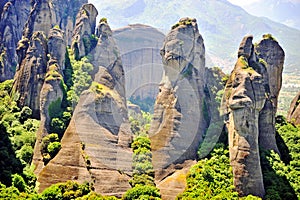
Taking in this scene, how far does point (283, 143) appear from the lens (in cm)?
4297

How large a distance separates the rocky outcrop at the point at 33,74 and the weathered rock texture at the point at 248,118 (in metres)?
19.5

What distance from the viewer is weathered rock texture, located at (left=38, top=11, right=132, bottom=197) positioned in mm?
36125

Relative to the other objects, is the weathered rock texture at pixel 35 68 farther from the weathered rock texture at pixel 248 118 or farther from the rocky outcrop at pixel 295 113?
the rocky outcrop at pixel 295 113

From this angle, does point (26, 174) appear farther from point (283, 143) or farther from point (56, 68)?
point (283, 143)

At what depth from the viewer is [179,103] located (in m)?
40.2

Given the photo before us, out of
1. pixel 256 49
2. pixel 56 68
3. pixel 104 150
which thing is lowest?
pixel 104 150

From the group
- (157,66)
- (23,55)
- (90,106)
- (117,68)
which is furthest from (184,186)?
(157,66)

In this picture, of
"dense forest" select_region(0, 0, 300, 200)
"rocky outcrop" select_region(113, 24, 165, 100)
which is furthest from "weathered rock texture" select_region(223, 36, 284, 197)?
"rocky outcrop" select_region(113, 24, 165, 100)

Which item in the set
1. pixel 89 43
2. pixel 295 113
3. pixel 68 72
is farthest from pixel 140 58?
pixel 68 72

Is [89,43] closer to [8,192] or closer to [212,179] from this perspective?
[8,192]

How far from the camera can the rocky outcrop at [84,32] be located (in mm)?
49844

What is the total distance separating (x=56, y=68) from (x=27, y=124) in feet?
21.2

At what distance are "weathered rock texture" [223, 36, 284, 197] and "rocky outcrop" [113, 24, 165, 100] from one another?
132 feet

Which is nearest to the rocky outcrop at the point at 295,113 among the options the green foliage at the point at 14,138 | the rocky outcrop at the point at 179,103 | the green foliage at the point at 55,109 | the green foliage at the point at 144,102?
A: the rocky outcrop at the point at 179,103
